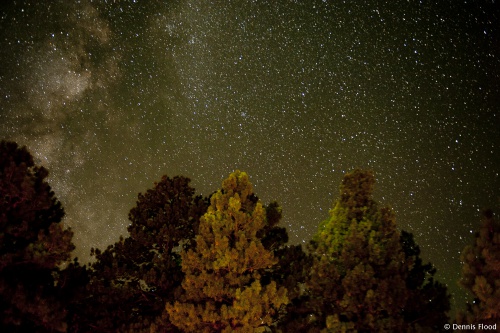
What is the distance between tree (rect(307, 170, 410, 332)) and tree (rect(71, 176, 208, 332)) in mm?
5078

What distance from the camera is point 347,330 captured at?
10578mm

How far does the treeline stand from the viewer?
10.1 m

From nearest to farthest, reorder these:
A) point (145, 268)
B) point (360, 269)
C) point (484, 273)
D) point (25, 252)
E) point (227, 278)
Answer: point (484, 273), point (25, 252), point (360, 269), point (227, 278), point (145, 268)

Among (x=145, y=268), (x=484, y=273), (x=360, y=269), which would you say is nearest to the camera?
(x=484, y=273)

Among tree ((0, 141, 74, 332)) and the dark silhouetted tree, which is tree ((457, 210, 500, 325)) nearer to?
the dark silhouetted tree

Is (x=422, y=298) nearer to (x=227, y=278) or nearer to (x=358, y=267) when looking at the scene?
(x=358, y=267)

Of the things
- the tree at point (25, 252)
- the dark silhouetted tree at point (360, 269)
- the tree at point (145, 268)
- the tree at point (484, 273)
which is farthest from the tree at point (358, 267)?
the tree at point (25, 252)

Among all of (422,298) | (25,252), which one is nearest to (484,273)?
(422,298)

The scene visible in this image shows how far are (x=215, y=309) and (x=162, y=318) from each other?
2.07m

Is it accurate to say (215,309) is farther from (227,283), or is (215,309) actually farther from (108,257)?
(108,257)

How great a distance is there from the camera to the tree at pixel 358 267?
415 inches

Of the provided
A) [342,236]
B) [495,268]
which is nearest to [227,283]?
[342,236]

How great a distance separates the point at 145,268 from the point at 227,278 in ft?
13.5

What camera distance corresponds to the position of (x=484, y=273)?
9375mm
